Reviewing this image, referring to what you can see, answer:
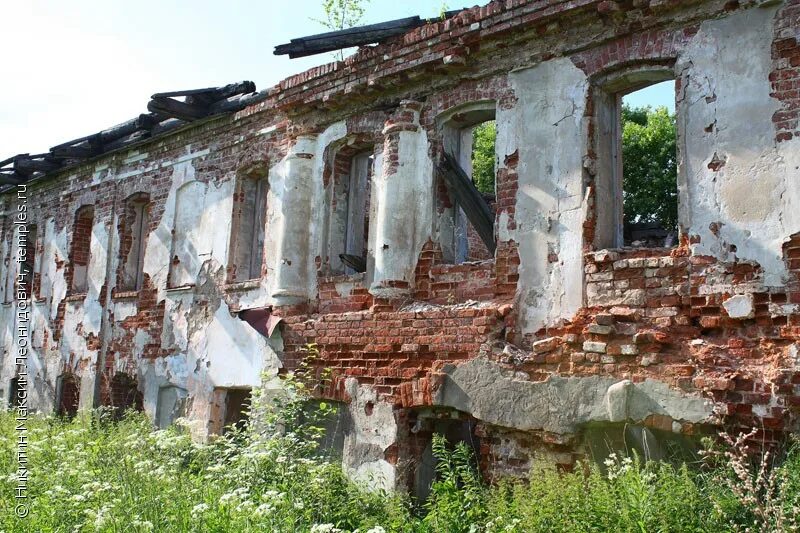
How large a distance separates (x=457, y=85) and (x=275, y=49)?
256 cm

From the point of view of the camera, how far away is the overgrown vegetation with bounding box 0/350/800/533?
4.89 meters

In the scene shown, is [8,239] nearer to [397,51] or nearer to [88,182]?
[88,182]

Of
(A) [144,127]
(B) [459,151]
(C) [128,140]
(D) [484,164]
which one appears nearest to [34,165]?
(C) [128,140]

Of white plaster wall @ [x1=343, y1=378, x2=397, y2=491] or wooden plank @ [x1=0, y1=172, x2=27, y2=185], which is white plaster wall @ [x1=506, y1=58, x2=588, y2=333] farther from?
wooden plank @ [x1=0, y1=172, x2=27, y2=185]

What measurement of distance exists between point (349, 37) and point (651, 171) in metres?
11.2

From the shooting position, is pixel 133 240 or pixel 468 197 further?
pixel 133 240

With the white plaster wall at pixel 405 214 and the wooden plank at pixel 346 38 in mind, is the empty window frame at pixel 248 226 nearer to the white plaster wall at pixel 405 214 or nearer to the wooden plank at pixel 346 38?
the wooden plank at pixel 346 38

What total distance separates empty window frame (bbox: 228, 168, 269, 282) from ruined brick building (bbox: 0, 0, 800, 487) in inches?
1.2

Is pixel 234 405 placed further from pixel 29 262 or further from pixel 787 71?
pixel 29 262

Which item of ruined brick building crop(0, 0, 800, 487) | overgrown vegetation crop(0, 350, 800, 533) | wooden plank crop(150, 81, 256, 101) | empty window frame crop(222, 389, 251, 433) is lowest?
overgrown vegetation crop(0, 350, 800, 533)

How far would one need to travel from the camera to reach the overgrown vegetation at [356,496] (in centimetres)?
489

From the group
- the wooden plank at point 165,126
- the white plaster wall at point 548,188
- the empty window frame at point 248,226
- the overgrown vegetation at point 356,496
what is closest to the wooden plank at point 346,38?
the white plaster wall at point 548,188

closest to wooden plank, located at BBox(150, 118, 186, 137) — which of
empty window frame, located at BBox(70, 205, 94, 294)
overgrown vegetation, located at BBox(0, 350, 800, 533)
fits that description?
empty window frame, located at BBox(70, 205, 94, 294)

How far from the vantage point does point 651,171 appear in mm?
17719
